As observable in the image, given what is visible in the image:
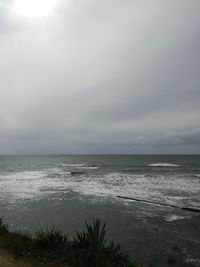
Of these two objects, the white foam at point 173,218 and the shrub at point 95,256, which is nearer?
the shrub at point 95,256

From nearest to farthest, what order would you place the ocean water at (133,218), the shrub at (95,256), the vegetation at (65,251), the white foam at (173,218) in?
the shrub at (95,256) → the vegetation at (65,251) → the ocean water at (133,218) → the white foam at (173,218)

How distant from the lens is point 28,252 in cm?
671

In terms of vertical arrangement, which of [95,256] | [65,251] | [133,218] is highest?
[95,256]

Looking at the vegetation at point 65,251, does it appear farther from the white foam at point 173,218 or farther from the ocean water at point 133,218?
the white foam at point 173,218

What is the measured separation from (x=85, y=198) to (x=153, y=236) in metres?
9.54

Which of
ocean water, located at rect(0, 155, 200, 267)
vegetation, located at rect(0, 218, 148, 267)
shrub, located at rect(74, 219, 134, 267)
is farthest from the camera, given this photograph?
ocean water, located at rect(0, 155, 200, 267)

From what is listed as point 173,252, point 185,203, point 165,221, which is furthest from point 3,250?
point 185,203

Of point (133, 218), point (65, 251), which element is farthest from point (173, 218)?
point (65, 251)

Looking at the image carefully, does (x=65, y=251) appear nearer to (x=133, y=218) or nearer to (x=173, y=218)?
(x=133, y=218)

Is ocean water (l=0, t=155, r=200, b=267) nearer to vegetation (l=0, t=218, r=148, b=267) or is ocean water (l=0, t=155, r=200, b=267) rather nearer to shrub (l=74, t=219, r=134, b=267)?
shrub (l=74, t=219, r=134, b=267)

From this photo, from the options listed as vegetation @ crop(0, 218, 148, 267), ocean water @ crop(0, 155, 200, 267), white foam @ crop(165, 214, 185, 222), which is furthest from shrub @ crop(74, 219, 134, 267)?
white foam @ crop(165, 214, 185, 222)

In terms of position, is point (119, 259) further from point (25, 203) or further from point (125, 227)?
point (25, 203)

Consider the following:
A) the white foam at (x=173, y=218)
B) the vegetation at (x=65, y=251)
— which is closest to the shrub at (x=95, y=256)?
the vegetation at (x=65, y=251)

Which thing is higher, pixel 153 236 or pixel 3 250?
pixel 3 250
